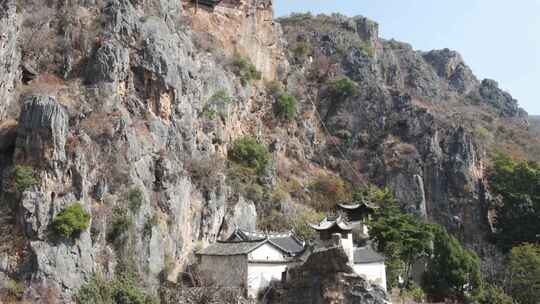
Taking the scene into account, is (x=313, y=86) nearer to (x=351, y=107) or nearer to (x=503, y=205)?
(x=351, y=107)

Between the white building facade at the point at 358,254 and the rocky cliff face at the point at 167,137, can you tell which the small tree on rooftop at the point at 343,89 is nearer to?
the rocky cliff face at the point at 167,137

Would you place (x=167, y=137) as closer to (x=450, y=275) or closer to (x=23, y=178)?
(x=23, y=178)

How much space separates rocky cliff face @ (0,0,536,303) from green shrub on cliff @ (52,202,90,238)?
1.19 feet

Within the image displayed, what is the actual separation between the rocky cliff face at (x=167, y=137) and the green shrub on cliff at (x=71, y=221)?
14.3 inches

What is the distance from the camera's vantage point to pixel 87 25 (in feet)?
121

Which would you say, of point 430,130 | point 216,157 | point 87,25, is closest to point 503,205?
point 430,130

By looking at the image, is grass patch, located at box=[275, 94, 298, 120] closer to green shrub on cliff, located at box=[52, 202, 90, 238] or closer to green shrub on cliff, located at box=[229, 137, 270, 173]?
green shrub on cliff, located at box=[229, 137, 270, 173]

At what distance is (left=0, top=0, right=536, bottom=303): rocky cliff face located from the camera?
2808cm

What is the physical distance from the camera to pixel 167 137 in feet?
119

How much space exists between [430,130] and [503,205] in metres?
9.56

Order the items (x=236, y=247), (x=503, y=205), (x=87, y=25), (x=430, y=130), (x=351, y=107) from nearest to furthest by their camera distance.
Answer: (x=236, y=247), (x=87, y=25), (x=503, y=205), (x=430, y=130), (x=351, y=107)

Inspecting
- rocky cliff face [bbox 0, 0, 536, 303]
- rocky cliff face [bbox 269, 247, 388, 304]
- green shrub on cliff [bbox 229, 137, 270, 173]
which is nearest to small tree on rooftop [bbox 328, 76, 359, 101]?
rocky cliff face [bbox 0, 0, 536, 303]

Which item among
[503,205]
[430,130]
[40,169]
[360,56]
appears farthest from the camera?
[360,56]

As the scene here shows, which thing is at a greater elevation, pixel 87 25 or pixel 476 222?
pixel 87 25
